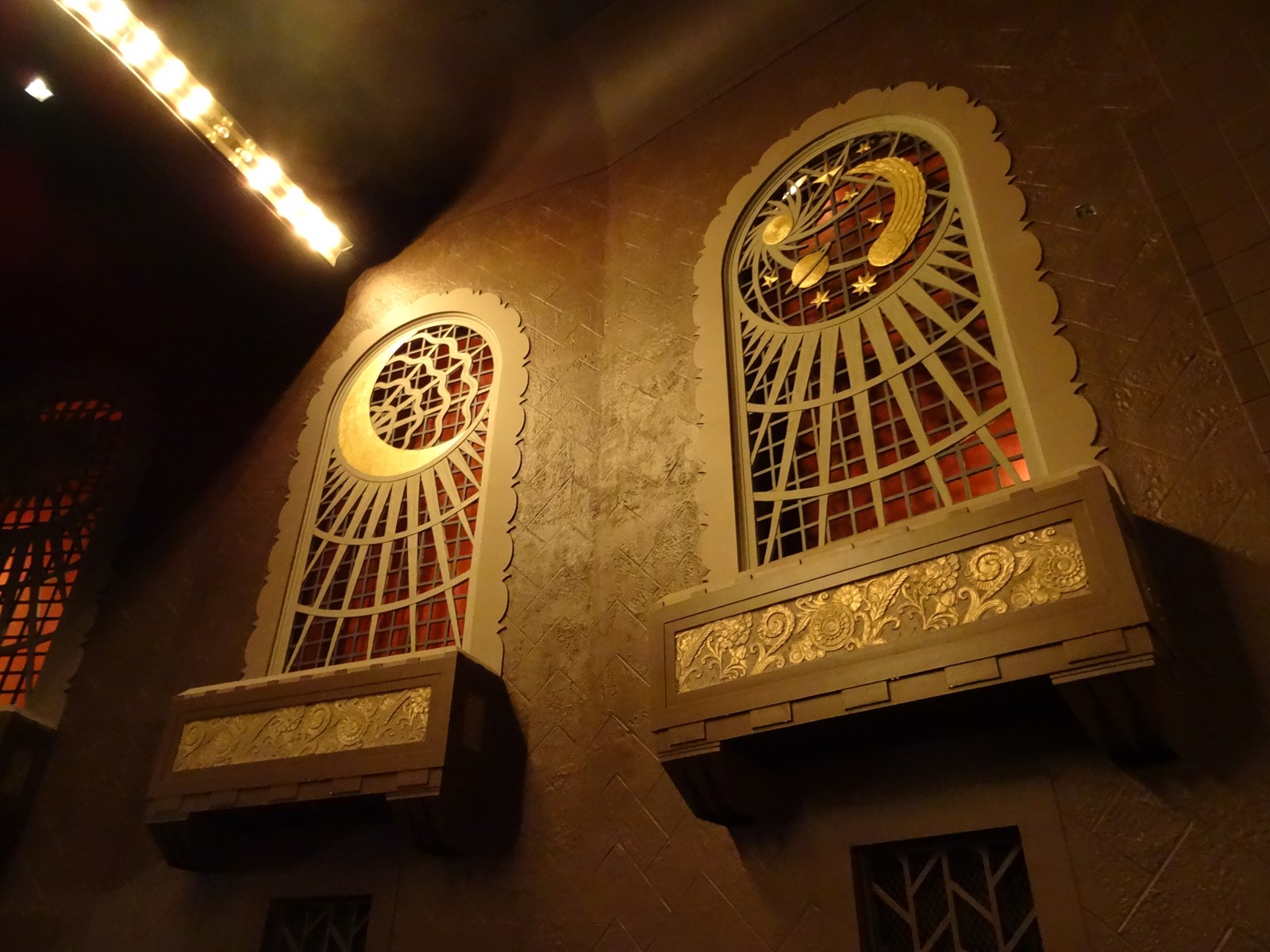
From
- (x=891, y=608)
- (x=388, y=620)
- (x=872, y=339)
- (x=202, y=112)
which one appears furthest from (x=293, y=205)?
(x=891, y=608)

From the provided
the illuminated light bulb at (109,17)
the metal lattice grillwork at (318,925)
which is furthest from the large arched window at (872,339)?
the illuminated light bulb at (109,17)

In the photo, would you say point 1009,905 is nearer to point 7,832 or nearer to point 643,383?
point 643,383

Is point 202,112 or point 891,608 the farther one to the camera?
point 202,112

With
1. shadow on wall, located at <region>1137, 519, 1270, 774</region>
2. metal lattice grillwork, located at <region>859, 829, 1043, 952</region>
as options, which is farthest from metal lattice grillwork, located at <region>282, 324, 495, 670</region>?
shadow on wall, located at <region>1137, 519, 1270, 774</region>

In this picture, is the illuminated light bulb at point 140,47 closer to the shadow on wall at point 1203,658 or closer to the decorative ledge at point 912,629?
the decorative ledge at point 912,629

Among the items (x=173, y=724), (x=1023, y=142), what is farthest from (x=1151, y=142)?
(x=173, y=724)

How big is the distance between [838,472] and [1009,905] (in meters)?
2.04

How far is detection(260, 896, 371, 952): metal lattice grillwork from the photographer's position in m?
4.97

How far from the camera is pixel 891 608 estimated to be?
3.64 meters

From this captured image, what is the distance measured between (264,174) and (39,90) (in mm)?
1624

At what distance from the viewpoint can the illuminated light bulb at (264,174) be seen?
726cm

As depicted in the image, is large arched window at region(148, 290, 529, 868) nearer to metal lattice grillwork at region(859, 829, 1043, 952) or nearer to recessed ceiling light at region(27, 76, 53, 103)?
metal lattice grillwork at region(859, 829, 1043, 952)

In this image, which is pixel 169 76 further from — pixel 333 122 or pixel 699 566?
pixel 699 566

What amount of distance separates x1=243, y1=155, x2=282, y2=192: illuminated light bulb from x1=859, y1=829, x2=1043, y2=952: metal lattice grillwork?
6260 mm
